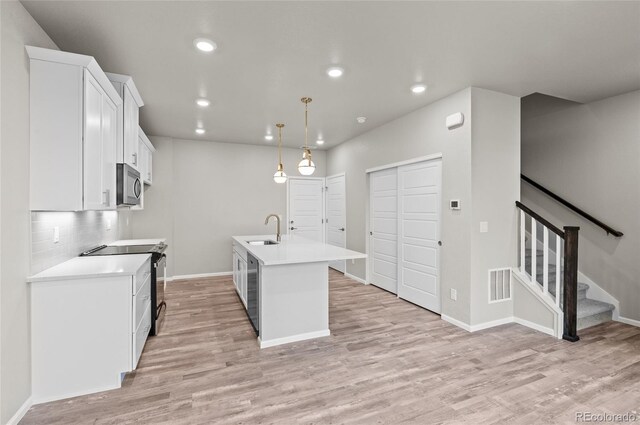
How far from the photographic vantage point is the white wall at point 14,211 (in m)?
1.85

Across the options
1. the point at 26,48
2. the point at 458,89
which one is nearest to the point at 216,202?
the point at 26,48

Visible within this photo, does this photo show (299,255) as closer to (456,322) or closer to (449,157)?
(456,322)

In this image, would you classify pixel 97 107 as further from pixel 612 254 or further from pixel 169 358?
pixel 612 254

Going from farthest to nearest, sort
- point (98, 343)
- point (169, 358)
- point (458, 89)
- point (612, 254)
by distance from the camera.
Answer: point (612, 254), point (458, 89), point (169, 358), point (98, 343)

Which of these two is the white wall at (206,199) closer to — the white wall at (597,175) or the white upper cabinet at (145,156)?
the white upper cabinet at (145,156)

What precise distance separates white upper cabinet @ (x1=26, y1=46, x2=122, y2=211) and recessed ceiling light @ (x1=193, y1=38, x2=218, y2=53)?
0.77 meters

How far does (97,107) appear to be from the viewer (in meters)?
2.45

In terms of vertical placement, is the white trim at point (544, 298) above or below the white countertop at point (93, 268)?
below

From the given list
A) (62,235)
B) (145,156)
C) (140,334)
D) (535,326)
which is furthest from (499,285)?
(145,156)

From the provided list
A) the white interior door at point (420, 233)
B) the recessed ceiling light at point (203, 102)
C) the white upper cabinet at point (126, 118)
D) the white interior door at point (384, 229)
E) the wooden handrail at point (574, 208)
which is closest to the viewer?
the white upper cabinet at point (126, 118)

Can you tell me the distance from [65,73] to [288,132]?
3.53 meters

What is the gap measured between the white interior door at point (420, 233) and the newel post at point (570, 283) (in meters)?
1.29

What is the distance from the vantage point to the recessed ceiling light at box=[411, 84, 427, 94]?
342 centimetres

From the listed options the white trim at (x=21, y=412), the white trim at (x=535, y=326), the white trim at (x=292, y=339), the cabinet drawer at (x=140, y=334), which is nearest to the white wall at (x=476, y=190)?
the white trim at (x=535, y=326)
